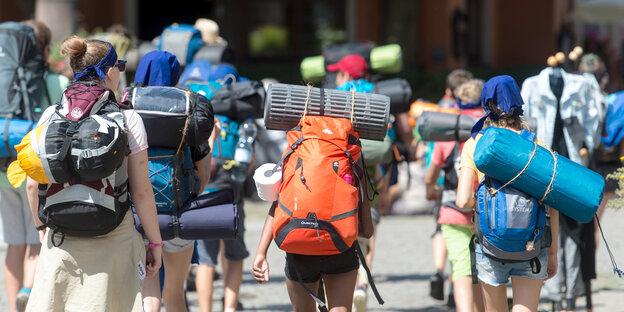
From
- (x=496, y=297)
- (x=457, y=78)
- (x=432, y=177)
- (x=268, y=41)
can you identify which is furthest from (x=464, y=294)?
(x=268, y=41)

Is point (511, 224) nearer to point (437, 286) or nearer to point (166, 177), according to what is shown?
point (166, 177)

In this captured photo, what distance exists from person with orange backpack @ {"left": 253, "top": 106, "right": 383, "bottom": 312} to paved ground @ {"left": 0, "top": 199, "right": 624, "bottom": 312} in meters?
1.98

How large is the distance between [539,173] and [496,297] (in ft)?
2.25

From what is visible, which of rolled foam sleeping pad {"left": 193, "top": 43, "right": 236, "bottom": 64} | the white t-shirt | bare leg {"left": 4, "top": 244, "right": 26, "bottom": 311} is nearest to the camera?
the white t-shirt

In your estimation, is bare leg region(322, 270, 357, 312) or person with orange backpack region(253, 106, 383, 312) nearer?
person with orange backpack region(253, 106, 383, 312)


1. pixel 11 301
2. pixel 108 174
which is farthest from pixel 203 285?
pixel 108 174

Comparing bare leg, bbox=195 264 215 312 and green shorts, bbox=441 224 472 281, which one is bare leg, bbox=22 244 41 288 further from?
green shorts, bbox=441 224 472 281

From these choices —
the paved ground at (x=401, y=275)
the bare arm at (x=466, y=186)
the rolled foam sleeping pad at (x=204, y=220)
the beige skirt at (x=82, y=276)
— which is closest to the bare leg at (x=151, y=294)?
the rolled foam sleeping pad at (x=204, y=220)

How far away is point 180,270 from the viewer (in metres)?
4.94

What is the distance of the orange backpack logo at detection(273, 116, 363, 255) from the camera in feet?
13.5

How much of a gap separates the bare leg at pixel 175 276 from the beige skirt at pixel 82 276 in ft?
3.32

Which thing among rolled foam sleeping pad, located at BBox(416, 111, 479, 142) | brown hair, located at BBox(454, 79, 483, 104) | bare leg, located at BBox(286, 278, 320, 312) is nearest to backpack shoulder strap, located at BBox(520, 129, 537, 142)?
rolled foam sleeping pad, located at BBox(416, 111, 479, 142)

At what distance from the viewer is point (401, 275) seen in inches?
324

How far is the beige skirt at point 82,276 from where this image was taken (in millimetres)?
3779
